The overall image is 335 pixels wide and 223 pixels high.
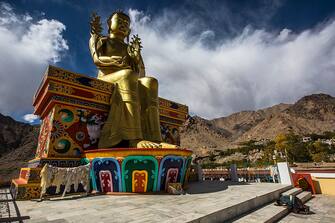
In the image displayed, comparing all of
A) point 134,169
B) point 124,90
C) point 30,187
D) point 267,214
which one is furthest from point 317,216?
point 30,187

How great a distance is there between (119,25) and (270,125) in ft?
342

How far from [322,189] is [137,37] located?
33.4ft

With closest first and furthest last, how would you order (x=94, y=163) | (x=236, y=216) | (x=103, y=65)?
1. (x=236, y=216)
2. (x=94, y=163)
3. (x=103, y=65)

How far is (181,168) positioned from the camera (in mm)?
6945

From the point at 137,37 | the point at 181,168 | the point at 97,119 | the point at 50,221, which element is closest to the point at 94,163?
the point at 97,119

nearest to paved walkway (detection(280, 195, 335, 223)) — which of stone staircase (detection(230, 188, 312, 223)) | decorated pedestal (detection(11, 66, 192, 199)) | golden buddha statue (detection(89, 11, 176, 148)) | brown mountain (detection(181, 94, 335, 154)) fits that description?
stone staircase (detection(230, 188, 312, 223))

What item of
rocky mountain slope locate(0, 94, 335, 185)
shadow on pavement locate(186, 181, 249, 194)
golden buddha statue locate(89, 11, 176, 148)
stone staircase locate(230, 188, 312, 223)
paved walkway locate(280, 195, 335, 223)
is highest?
rocky mountain slope locate(0, 94, 335, 185)

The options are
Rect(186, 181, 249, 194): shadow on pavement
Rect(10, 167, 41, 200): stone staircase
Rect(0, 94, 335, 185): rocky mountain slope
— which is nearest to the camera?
Rect(10, 167, 41, 200): stone staircase

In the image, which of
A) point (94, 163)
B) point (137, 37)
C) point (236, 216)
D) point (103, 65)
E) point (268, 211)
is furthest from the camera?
point (137, 37)

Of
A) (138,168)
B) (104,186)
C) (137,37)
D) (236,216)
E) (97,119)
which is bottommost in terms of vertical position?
(236,216)

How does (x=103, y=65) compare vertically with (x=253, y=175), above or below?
above

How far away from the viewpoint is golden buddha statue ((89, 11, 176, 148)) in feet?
26.0

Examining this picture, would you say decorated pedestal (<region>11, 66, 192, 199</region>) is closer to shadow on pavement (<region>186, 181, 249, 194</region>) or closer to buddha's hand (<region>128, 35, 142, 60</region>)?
shadow on pavement (<region>186, 181, 249, 194</region>)

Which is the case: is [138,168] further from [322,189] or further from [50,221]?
[322,189]
